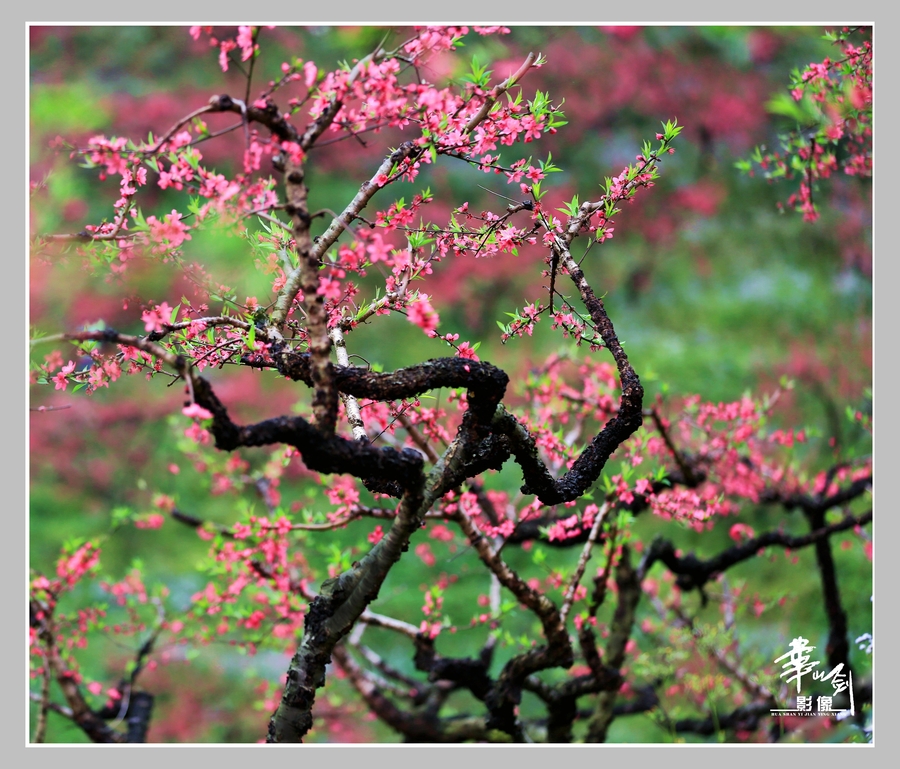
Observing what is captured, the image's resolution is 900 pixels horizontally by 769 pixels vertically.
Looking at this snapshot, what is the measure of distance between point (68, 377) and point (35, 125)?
7.97ft

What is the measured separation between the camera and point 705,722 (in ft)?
11.7

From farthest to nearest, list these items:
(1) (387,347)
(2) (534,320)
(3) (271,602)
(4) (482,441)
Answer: (1) (387,347)
(3) (271,602)
(2) (534,320)
(4) (482,441)

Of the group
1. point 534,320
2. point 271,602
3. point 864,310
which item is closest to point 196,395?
point 534,320

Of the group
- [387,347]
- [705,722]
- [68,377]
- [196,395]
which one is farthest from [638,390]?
[387,347]

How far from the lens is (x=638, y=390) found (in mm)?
2049

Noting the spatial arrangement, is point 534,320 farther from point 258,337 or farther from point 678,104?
point 678,104

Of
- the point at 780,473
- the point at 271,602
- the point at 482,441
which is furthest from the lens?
the point at 780,473

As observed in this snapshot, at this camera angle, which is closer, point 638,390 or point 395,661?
point 638,390

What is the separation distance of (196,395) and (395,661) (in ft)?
12.5

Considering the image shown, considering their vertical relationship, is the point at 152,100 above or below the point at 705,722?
above

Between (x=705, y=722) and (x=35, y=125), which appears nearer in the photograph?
(x=705, y=722)

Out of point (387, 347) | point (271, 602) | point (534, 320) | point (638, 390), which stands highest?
point (387, 347)

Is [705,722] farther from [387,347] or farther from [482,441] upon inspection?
[387,347]

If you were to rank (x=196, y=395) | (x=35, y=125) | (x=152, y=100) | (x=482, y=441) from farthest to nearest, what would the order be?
(x=152, y=100) < (x=35, y=125) < (x=482, y=441) < (x=196, y=395)
